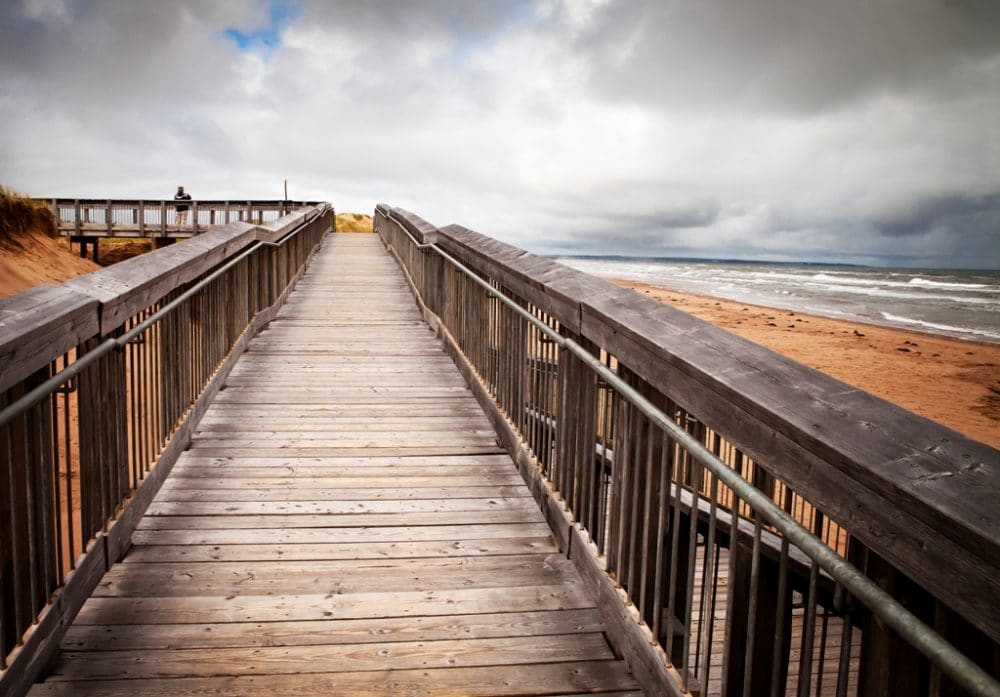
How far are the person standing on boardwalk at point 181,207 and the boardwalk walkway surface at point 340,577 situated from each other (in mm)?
30484

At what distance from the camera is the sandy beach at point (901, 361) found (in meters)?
15.2

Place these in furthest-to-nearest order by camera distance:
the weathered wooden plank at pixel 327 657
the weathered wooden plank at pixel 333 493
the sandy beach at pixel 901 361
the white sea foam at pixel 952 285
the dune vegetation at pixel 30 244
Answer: the white sea foam at pixel 952 285 → the dune vegetation at pixel 30 244 → the sandy beach at pixel 901 361 → the weathered wooden plank at pixel 333 493 → the weathered wooden plank at pixel 327 657

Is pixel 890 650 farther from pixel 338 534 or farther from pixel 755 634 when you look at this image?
pixel 338 534

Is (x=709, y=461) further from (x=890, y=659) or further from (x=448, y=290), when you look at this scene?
(x=448, y=290)

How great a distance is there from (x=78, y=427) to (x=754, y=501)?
248 cm

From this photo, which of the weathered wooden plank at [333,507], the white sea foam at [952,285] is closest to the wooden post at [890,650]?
the weathered wooden plank at [333,507]

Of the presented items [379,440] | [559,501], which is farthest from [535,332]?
[379,440]

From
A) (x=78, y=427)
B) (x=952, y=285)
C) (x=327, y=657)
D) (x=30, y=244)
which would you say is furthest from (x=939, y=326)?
(x=952, y=285)

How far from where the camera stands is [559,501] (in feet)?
12.3

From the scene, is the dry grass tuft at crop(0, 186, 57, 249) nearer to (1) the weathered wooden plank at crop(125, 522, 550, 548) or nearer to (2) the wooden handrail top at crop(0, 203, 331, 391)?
(2) the wooden handrail top at crop(0, 203, 331, 391)

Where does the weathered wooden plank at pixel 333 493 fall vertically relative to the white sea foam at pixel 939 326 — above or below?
above

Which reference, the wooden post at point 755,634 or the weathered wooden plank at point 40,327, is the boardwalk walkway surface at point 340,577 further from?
the weathered wooden plank at point 40,327

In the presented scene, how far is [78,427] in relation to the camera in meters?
2.95

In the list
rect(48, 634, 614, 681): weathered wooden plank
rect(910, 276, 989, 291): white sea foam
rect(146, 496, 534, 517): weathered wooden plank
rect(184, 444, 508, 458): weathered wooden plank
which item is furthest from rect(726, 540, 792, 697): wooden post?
rect(910, 276, 989, 291): white sea foam
